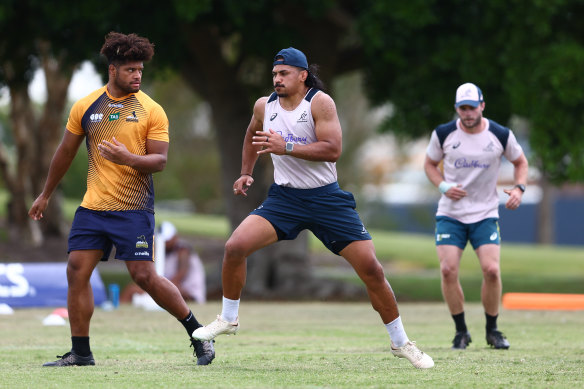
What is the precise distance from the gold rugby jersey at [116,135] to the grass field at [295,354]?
4.13ft

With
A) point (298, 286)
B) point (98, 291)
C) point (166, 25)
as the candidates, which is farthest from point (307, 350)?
point (298, 286)

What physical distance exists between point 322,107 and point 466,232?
3.16 m

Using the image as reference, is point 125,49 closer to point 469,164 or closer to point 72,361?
point 72,361

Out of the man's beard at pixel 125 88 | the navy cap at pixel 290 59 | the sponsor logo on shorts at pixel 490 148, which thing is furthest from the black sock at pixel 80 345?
the sponsor logo on shorts at pixel 490 148

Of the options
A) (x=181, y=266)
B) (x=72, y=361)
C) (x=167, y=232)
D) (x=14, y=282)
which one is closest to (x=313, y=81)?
(x=72, y=361)

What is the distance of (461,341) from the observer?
9.79m

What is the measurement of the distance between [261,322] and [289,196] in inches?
237

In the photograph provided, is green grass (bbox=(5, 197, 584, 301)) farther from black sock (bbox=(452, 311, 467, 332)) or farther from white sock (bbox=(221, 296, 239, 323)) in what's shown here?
white sock (bbox=(221, 296, 239, 323))

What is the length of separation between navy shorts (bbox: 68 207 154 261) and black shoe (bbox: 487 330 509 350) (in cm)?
366

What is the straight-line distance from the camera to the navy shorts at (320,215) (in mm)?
7516

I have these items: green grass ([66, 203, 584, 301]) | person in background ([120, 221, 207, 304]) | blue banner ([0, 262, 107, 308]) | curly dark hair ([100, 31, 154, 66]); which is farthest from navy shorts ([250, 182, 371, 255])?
green grass ([66, 203, 584, 301])

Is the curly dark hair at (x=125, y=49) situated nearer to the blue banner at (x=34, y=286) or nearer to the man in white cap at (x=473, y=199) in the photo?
the man in white cap at (x=473, y=199)

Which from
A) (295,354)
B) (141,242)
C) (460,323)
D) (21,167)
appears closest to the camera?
(141,242)

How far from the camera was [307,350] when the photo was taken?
945 centimetres
